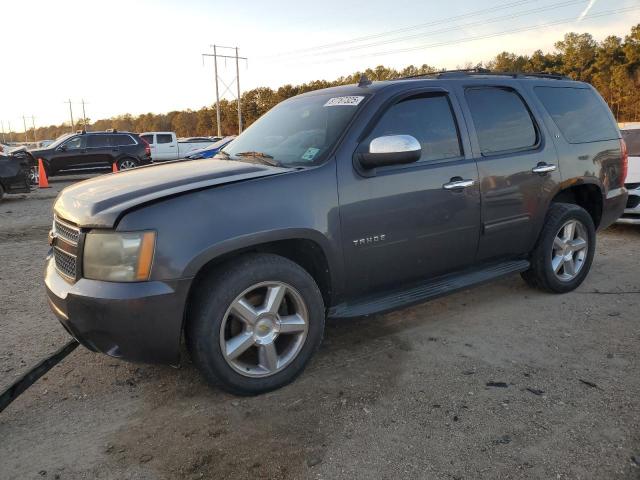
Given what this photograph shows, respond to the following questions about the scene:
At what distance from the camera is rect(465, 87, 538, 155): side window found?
12.8ft

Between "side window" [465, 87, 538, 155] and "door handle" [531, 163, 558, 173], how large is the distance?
181 millimetres

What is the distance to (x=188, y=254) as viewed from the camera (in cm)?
262

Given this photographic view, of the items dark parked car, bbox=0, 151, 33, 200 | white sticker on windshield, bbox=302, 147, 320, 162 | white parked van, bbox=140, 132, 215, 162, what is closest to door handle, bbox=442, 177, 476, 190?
white sticker on windshield, bbox=302, 147, 320, 162

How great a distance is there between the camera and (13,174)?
37.5 feet

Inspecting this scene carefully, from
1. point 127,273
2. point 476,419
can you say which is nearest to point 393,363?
point 476,419

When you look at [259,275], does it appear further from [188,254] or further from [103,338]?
[103,338]

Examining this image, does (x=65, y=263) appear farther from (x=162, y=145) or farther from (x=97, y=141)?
(x=162, y=145)

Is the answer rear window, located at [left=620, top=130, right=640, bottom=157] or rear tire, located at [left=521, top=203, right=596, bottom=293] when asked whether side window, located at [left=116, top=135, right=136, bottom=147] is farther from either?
rear tire, located at [left=521, top=203, right=596, bottom=293]

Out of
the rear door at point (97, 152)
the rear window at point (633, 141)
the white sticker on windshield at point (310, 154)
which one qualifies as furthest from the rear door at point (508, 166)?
the rear door at point (97, 152)

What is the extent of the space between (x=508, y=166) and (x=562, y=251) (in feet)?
3.78

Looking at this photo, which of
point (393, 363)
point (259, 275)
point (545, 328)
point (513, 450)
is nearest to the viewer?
point (513, 450)

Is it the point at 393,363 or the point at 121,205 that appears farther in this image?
the point at 393,363

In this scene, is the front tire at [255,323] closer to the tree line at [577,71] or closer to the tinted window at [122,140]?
the tinted window at [122,140]

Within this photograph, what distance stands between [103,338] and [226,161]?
147 cm
